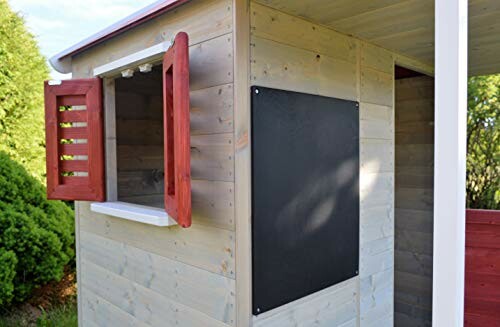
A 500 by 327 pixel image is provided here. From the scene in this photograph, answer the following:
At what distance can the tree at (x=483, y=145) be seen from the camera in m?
Answer: 4.30

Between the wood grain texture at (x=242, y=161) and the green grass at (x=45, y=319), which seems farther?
the green grass at (x=45, y=319)

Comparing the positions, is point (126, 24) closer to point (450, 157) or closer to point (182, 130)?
point (182, 130)

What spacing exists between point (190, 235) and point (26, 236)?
9.19ft

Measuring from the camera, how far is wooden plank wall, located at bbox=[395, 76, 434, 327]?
3277 millimetres

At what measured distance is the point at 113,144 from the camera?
2.59m

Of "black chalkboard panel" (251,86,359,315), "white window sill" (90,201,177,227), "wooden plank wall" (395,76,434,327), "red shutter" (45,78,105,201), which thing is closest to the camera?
"black chalkboard panel" (251,86,359,315)

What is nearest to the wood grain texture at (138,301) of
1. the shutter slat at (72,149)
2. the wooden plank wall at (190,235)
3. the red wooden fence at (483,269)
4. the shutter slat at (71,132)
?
the wooden plank wall at (190,235)

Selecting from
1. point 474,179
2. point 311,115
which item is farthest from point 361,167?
point 474,179

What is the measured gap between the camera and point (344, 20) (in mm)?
1916

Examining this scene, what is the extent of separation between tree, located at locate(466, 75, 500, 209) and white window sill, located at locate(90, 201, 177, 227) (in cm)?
382

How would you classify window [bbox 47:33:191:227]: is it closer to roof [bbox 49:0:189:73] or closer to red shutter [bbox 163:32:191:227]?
red shutter [bbox 163:32:191:227]

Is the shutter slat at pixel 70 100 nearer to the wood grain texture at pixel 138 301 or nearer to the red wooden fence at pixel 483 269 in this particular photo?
the wood grain texture at pixel 138 301

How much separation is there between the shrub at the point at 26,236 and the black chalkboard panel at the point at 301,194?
308 cm

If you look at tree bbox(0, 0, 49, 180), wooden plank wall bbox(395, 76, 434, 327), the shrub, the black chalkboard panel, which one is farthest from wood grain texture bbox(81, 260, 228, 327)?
tree bbox(0, 0, 49, 180)
